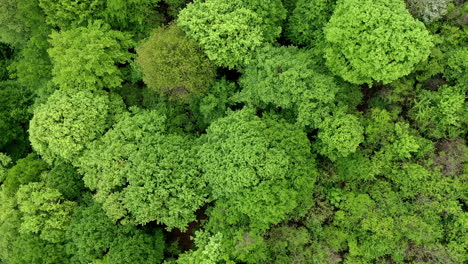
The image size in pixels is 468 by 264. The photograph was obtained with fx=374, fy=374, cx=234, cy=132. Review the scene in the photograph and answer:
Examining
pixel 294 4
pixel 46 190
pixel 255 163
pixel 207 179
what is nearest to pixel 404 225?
pixel 255 163

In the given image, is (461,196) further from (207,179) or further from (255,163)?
(207,179)

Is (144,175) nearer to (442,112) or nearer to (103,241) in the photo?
(103,241)

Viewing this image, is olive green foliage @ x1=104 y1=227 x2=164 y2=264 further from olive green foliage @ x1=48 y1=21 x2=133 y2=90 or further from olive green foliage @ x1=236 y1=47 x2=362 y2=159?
olive green foliage @ x1=236 y1=47 x2=362 y2=159

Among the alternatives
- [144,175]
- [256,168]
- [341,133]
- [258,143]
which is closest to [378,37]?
[341,133]

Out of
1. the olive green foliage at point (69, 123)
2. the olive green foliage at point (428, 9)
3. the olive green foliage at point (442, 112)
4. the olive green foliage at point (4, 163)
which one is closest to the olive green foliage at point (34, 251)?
the olive green foliage at point (69, 123)

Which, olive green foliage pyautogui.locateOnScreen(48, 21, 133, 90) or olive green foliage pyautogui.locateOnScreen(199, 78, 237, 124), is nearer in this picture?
olive green foliage pyautogui.locateOnScreen(48, 21, 133, 90)

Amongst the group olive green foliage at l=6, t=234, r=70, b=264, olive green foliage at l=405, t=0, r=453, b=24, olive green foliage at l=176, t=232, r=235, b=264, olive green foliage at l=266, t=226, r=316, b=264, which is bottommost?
olive green foliage at l=6, t=234, r=70, b=264

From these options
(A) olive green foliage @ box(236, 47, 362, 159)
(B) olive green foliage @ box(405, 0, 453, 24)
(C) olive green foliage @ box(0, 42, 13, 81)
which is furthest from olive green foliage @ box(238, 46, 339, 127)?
(C) olive green foliage @ box(0, 42, 13, 81)
